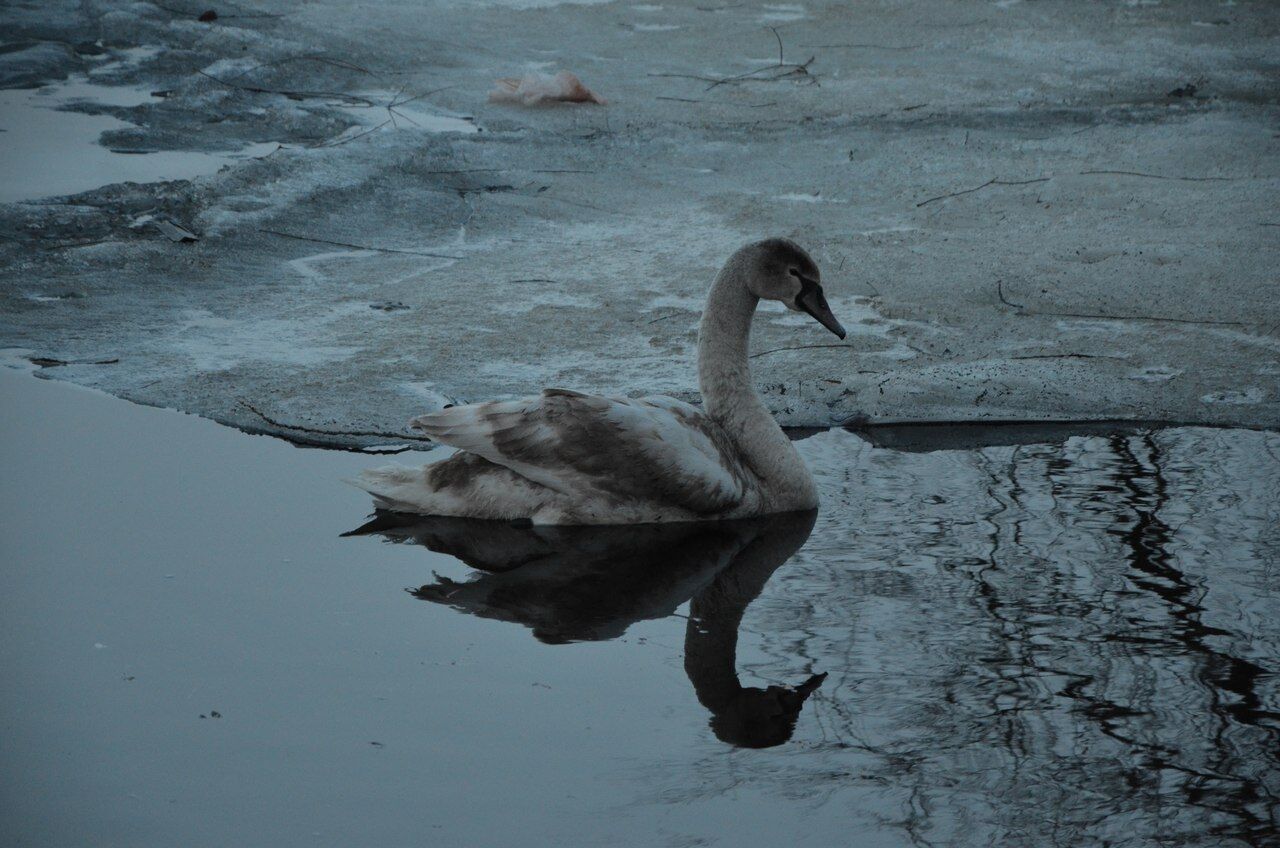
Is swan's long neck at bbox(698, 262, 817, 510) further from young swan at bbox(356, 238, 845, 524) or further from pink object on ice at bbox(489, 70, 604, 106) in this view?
pink object on ice at bbox(489, 70, 604, 106)

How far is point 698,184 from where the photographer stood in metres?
9.23

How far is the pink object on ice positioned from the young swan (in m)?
5.67

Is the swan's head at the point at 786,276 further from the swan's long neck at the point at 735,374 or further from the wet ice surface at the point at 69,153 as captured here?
the wet ice surface at the point at 69,153

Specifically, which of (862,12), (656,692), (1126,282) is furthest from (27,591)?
(862,12)

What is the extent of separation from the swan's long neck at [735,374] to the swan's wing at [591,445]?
0.81ft

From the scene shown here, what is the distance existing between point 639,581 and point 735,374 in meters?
1.06

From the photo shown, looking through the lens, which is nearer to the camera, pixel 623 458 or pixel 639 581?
pixel 639 581

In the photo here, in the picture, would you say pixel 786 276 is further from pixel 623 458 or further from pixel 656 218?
pixel 656 218

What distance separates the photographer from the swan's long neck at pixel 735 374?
215 inches

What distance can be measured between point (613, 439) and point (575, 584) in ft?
2.09

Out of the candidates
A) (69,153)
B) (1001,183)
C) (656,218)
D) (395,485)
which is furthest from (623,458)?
(69,153)

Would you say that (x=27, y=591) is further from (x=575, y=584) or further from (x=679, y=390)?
(x=679, y=390)

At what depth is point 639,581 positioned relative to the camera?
483cm

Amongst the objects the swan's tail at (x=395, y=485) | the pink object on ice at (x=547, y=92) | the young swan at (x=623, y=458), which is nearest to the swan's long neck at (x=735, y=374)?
the young swan at (x=623, y=458)
